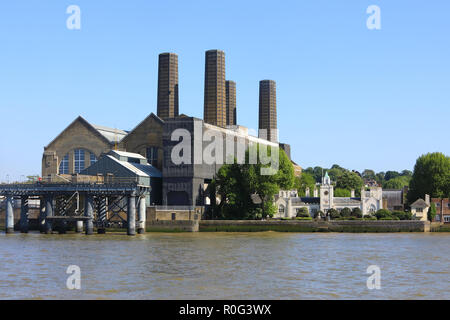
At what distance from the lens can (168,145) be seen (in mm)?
117688

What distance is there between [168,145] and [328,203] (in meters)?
34.3

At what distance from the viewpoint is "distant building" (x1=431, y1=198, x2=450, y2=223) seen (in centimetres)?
12106

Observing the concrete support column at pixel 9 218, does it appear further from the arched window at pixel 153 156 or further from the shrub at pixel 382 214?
the shrub at pixel 382 214

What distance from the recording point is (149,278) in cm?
4369

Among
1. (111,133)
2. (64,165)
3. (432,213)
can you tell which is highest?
(111,133)

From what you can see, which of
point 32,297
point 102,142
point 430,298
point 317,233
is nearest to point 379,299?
point 430,298

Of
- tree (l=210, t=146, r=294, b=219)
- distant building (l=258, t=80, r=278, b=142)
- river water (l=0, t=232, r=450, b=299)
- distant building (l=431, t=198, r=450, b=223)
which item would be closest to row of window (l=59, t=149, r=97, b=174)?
tree (l=210, t=146, r=294, b=219)

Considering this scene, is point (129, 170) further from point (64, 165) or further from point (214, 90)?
point (214, 90)

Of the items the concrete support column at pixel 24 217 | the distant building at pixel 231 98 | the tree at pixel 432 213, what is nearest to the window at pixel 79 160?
the concrete support column at pixel 24 217

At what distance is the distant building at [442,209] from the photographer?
397 feet

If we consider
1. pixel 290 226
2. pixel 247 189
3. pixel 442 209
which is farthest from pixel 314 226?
pixel 442 209

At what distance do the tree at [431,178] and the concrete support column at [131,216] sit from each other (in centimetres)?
5845

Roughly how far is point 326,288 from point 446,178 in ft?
305

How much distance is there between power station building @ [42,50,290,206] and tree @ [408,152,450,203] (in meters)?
33.0
